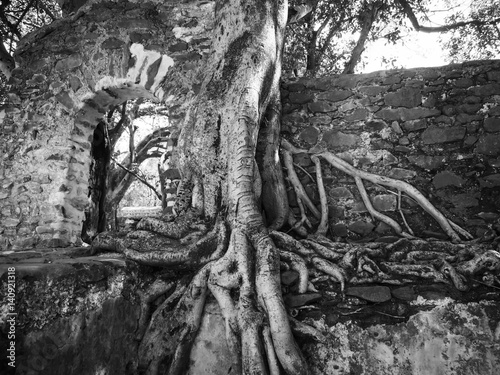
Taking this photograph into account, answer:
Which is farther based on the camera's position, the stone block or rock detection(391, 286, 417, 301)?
the stone block

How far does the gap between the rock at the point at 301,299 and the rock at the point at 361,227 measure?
1482mm

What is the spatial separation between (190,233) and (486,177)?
9.41ft

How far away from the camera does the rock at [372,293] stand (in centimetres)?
206

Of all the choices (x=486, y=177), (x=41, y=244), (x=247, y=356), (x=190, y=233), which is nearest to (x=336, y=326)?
(x=247, y=356)

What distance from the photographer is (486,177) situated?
10.8 feet

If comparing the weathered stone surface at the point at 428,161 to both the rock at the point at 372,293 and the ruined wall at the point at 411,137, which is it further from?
the rock at the point at 372,293

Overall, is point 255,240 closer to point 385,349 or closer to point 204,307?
point 204,307

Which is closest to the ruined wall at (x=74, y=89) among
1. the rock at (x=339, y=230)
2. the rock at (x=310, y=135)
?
the rock at (x=310, y=135)

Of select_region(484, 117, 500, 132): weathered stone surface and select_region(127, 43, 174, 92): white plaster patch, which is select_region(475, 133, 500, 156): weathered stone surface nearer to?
select_region(484, 117, 500, 132): weathered stone surface

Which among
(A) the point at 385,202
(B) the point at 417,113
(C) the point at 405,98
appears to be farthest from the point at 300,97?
(A) the point at 385,202

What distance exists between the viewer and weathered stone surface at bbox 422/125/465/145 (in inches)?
134

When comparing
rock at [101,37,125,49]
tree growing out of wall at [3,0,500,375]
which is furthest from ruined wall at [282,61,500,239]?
rock at [101,37,125,49]

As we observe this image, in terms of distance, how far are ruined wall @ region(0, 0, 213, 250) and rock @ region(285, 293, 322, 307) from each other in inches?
94.8

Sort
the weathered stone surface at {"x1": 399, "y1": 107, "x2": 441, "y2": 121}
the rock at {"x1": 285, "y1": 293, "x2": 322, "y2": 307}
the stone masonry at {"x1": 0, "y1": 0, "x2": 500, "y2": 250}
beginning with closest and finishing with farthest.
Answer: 1. the rock at {"x1": 285, "y1": 293, "x2": 322, "y2": 307}
2. the stone masonry at {"x1": 0, "y1": 0, "x2": 500, "y2": 250}
3. the weathered stone surface at {"x1": 399, "y1": 107, "x2": 441, "y2": 121}
